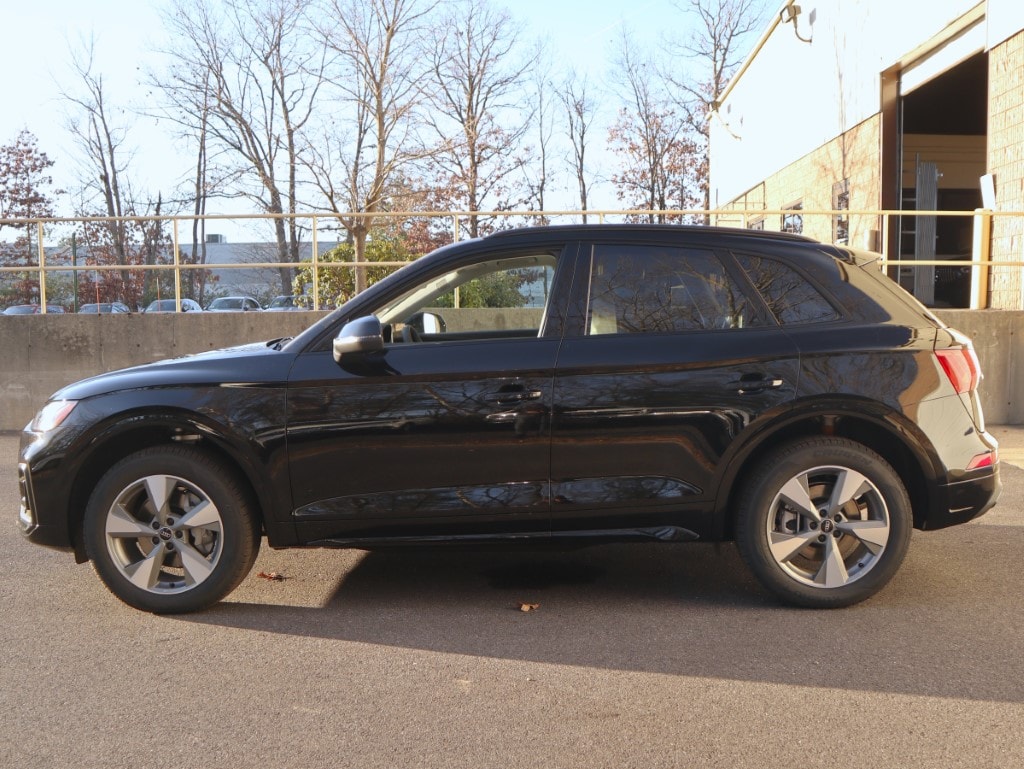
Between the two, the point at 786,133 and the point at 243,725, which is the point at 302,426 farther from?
the point at 786,133

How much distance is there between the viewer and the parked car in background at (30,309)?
12.0 metres

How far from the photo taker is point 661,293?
182 inches

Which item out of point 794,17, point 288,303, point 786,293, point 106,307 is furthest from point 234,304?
point 794,17

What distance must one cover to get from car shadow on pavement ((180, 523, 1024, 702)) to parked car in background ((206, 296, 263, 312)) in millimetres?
7006

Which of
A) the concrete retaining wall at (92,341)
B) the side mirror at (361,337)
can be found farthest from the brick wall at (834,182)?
the side mirror at (361,337)

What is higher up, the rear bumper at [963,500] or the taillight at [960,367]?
the taillight at [960,367]

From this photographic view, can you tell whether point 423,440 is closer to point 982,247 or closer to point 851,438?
point 851,438

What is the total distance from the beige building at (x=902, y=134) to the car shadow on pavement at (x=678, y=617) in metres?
6.85

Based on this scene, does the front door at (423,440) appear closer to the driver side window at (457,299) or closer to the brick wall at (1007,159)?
the driver side window at (457,299)

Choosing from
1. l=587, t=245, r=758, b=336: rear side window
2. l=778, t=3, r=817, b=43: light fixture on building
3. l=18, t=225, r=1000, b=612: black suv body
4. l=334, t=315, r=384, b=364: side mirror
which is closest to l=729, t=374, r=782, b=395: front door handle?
l=18, t=225, r=1000, b=612: black suv body

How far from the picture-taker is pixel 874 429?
181 inches

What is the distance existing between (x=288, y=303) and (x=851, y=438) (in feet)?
29.7

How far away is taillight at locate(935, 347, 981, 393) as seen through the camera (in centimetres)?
457

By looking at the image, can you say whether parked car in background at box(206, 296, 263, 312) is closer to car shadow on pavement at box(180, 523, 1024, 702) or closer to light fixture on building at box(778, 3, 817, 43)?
car shadow on pavement at box(180, 523, 1024, 702)
